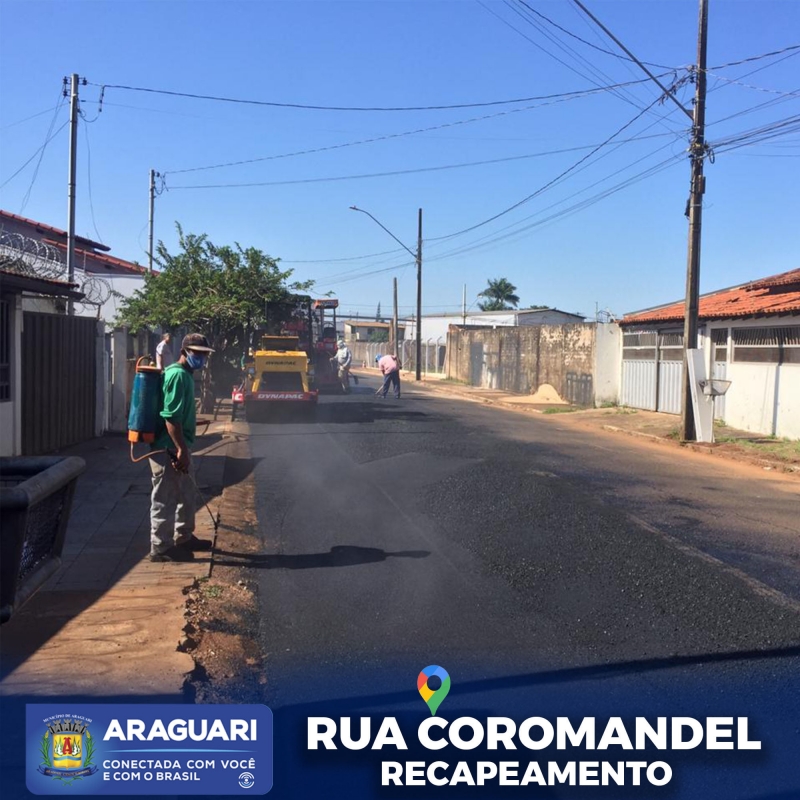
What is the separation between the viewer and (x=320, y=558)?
7547 millimetres

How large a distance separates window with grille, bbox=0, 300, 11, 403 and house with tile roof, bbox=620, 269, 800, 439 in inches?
528

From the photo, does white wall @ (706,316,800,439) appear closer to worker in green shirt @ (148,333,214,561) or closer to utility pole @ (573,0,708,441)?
utility pole @ (573,0,708,441)

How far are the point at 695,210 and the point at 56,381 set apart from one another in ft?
38.8

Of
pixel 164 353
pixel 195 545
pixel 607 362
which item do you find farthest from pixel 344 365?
pixel 195 545

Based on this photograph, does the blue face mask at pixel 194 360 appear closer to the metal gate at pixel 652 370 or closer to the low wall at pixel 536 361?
the metal gate at pixel 652 370

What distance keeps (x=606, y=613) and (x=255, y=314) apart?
15979 mm

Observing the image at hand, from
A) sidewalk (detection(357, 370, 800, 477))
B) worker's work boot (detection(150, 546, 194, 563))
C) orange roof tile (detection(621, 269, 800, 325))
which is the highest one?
orange roof tile (detection(621, 269, 800, 325))

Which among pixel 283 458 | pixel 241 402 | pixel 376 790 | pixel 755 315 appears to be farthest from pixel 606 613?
Result: pixel 241 402

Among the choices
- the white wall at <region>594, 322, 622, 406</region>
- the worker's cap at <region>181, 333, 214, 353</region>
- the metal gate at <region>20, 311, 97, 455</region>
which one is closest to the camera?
the worker's cap at <region>181, 333, 214, 353</region>

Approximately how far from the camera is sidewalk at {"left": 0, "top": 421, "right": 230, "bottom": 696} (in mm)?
4852

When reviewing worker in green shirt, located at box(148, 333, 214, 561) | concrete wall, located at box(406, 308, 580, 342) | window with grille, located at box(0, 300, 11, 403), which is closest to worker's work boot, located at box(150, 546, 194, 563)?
worker in green shirt, located at box(148, 333, 214, 561)

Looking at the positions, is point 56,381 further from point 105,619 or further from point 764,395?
point 764,395

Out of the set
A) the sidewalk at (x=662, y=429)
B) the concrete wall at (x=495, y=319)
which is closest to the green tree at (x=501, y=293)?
the concrete wall at (x=495, y=319)

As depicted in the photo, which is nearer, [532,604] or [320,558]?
[532,604]
